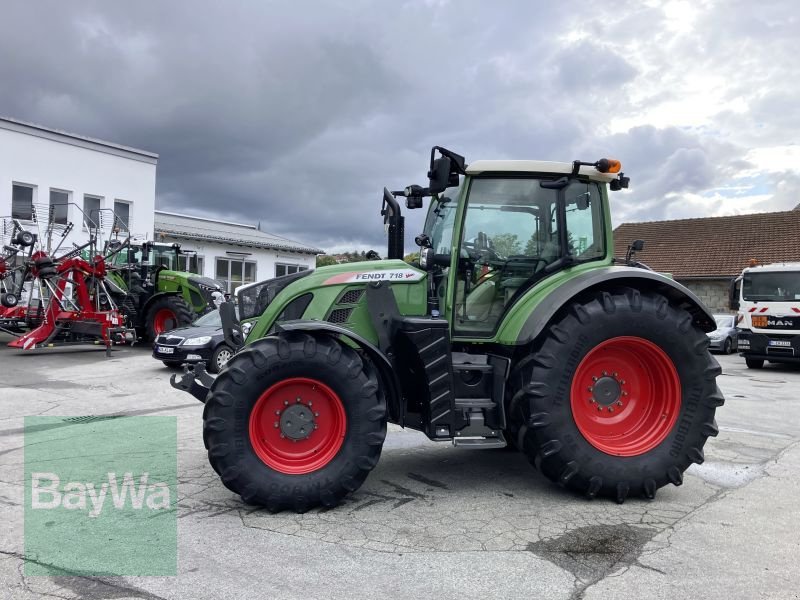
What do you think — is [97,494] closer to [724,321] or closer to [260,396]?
[260,396]

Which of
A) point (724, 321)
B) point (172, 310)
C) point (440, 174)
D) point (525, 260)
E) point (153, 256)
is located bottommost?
point (724, 321)

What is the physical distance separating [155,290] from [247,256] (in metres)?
11.9

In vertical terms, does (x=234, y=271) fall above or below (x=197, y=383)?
above

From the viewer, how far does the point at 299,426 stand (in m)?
4.71

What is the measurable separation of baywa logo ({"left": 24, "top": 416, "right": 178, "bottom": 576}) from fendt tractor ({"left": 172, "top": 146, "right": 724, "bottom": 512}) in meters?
0.68

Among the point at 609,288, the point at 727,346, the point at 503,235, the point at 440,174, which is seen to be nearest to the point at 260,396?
the point at 440,174

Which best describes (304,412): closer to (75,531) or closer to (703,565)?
(75,531)

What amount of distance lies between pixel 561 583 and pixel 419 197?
3299 millimetres

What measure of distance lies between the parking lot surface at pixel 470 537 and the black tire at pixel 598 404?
23 cm

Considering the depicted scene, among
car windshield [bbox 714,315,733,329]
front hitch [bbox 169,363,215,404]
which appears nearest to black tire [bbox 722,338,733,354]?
car windshield [bbox 714,315,733,329]

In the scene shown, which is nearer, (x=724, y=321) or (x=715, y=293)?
(x=724, y=321)

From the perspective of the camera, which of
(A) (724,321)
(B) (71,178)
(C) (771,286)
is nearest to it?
(C) (771,286)

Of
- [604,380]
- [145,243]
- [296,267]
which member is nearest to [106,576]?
[604,380]

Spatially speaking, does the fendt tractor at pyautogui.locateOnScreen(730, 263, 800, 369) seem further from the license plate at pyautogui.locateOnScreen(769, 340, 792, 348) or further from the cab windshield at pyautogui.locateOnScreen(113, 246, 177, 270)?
the cab windshield at pyautogui.locateOnScreen(113, 246, 177, 270)
